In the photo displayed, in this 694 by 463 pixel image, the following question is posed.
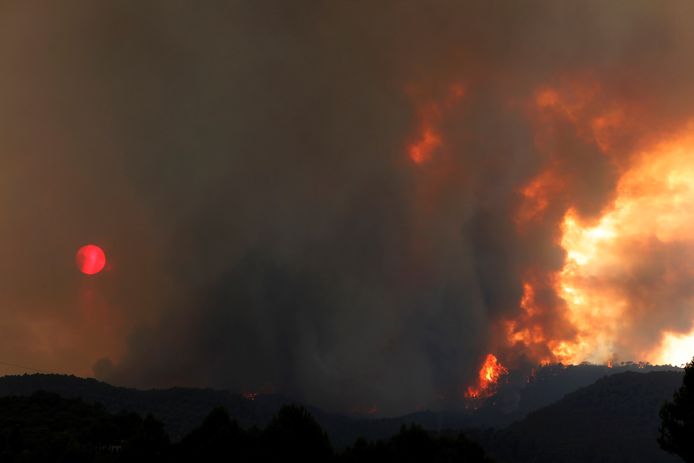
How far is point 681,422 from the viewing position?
64938mm

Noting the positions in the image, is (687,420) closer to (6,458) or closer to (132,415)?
(6,458)

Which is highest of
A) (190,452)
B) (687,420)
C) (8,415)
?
(8,415)

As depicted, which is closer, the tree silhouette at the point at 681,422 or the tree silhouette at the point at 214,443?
the tree silhouette at the point at 681,422

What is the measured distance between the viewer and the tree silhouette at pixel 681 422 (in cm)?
6216

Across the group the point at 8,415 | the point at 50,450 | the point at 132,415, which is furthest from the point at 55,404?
the point at 50,450

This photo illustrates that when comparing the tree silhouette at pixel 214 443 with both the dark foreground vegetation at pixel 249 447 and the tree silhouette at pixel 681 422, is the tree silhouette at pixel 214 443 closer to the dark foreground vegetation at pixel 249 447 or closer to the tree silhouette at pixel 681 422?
the dark foreground vegetation at pixel 249 447

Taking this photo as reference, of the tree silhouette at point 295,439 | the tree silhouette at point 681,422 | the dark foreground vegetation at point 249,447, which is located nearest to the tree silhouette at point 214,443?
the dark foreground vegetation at point 249,447

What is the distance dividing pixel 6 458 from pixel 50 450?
281 inches

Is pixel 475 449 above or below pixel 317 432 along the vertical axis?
below

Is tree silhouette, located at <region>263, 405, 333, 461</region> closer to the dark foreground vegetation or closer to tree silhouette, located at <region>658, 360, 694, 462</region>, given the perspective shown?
the dark foreground vegetation

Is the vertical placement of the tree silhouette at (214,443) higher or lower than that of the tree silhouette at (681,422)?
higher

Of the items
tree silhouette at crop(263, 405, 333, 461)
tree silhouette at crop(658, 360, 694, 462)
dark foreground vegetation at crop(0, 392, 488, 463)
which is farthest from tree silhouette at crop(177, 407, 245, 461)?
tree silhouette at crop(658, 360, 694, 462)

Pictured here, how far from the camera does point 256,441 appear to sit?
9794 cm

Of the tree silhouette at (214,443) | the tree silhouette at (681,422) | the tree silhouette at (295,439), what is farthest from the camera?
the tree silhouette at (295,439)
